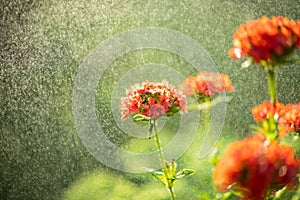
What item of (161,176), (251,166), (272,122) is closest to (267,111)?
(272,122)

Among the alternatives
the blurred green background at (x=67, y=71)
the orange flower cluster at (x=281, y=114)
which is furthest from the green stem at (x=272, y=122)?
the blurred green background at (x=67, y=71)

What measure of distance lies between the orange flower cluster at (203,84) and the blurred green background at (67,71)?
106 centimetres

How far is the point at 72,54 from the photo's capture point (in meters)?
Answer: 1.87

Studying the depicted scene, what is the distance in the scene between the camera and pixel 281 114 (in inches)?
17.5

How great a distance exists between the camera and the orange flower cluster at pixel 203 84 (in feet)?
2.08

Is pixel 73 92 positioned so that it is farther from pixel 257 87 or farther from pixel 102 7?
pixel 257 87

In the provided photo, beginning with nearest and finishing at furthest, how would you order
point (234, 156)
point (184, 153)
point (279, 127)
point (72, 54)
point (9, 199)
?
point (234, 156)
point (279, 127)
point (184, 153)
point (9, 199)
point (72, 54)

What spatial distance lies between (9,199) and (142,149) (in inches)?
17.7

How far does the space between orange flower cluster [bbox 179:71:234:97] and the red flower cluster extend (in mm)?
18

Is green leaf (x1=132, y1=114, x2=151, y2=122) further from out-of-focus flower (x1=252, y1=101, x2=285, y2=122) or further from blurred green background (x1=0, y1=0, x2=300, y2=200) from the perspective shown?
blurred green background (x1=0, y1=0, x2=300, y2=200)

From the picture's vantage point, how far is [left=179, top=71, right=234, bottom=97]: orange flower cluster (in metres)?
0.63

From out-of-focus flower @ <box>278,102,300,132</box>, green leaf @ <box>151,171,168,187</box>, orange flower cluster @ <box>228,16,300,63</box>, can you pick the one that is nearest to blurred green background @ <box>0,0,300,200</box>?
green leaf @ <box>151,171,168,187</box>

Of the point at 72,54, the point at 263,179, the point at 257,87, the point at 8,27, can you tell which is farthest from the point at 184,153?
the point at 263,179

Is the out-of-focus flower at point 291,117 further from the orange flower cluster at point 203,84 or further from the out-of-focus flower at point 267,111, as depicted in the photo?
the orange flower cluster at point 203,84
